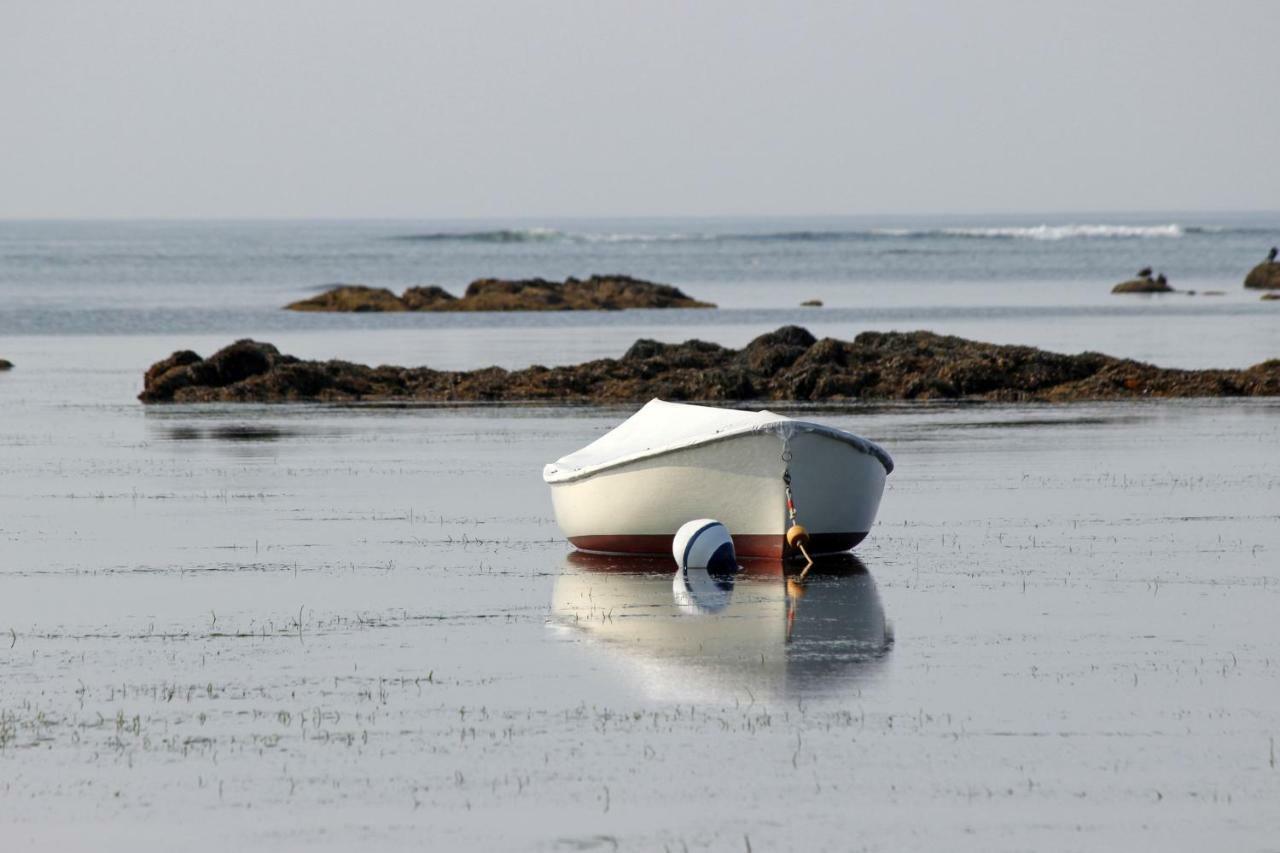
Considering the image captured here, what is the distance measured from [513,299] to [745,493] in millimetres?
78373

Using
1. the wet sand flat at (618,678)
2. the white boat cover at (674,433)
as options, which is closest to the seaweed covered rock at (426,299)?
the wet sand flat at (618,678)

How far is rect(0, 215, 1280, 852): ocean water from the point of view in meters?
10.1

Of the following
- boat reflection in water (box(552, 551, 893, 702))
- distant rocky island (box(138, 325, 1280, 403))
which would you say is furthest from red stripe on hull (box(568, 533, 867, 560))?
distant rocky island (box(138, 325, 1280, 403))

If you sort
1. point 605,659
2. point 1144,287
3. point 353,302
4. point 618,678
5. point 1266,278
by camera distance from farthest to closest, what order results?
point 1266,278 → point 1144,287 → point 353,302 → point 605,659 → point 618,678

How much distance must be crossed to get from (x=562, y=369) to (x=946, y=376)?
8928 mm

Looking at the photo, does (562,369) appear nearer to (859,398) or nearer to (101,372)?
(859,398)

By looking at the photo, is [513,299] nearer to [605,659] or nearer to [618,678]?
[605,659]

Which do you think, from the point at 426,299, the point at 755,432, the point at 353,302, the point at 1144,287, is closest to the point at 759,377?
the point at 755,432

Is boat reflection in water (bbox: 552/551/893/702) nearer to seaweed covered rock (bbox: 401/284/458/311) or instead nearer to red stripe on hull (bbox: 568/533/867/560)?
red stripe on hull (bbox: 568/533/867/560)

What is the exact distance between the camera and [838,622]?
1551 cm

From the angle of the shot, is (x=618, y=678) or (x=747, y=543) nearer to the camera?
Result: (x=618, y=678)

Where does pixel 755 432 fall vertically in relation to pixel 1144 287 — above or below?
above

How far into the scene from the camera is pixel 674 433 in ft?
63.6

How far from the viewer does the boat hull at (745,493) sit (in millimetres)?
18422
